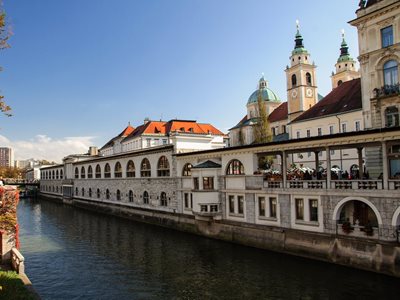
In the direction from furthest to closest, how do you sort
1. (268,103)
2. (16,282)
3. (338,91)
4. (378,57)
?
1. (268,103)
2. (338,91)
3. (378,57)
4. (16,282)

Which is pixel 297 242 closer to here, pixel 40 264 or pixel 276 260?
pixel 276 260

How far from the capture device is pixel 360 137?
76.3 feet

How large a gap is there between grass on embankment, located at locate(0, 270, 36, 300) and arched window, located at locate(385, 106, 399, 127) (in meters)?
32.0

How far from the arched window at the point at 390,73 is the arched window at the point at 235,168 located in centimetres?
1588

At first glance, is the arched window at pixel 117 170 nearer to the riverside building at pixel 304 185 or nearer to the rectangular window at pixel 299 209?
the riverside building at pixel 304 185

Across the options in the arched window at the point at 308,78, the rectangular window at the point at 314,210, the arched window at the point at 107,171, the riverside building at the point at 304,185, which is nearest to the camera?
the riverside building at the point at 304,185

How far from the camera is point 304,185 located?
89.1 ft

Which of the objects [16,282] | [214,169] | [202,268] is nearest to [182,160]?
[214,169]

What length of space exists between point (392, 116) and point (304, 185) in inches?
500

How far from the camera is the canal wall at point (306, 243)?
842 inches

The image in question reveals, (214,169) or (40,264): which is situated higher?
(214,169)

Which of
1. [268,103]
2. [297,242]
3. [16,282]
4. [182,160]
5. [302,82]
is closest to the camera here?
[16,282]

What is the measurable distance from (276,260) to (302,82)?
58563 mm

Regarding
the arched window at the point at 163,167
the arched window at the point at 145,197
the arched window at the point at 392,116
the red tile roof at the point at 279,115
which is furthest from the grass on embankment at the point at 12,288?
the red tile roof at the point at 279,115
